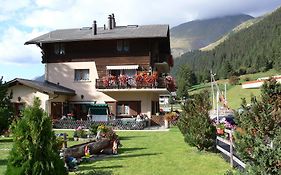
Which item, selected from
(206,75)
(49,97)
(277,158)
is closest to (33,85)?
(49,97)

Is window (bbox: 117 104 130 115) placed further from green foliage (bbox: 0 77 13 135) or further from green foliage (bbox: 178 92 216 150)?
green foliage (bbox: 178 92 216 150)

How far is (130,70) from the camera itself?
1373 inches

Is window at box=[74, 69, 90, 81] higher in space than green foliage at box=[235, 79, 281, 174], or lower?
higher

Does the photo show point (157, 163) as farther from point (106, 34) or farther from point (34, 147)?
point (106, 34)

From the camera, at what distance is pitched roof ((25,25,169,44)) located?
34406mm

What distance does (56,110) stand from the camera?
33.9 m

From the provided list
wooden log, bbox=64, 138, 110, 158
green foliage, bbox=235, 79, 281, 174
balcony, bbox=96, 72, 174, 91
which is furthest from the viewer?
balcony, bbox=96, 72, 174, 91

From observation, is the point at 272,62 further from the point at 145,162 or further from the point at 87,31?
the point at 145,162

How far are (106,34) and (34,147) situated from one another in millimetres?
28436

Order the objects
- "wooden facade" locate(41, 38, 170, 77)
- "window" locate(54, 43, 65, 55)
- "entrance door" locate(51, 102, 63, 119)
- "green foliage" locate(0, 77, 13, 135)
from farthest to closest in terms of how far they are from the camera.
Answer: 1. "window" locate(54, 43, 65, 55)
2. "wooden facade" locate(41, 38, 170, 77)
3. "entrance door" locate(51, 102, 63, 119)
4. "green foliage" locate(0, 77, 13, 135)

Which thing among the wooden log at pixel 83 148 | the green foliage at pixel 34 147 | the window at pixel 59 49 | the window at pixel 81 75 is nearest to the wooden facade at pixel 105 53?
the window at pixel 59 49

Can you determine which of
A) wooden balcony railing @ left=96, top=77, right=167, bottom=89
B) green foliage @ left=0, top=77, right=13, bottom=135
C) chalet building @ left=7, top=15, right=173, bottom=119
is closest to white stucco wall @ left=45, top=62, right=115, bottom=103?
chalet building @ left=7, top=15, right=173, bottom=119

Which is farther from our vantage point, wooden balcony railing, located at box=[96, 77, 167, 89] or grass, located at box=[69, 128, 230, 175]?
wooden balcony railing, located at box=[96, 77, 167, 89]

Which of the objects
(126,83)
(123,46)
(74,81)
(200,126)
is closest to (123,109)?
(126,83)
